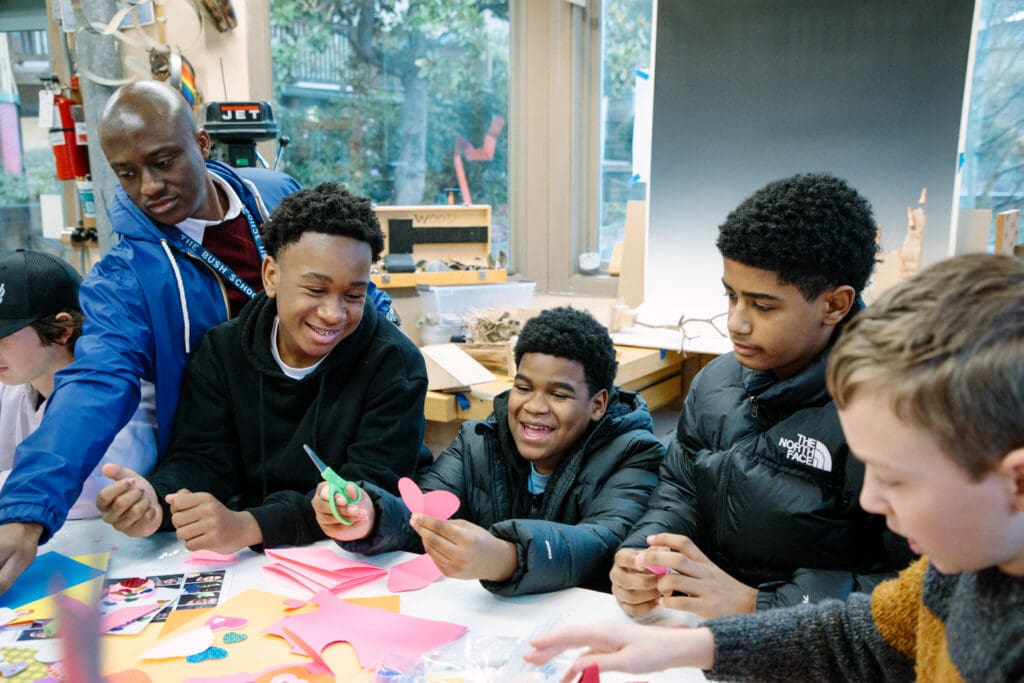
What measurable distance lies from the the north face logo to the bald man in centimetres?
117

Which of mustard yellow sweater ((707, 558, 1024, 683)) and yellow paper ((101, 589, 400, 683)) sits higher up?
mustard yellow sweater ((707, 558, 1024, 683))

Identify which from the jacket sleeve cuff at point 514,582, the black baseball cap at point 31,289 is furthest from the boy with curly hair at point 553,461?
the black baseball cap at point 31,289

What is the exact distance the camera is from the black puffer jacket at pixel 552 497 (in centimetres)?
130

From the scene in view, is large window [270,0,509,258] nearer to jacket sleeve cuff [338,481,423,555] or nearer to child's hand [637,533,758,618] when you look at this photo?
jacket sleeve cuff [338,481,423,555]

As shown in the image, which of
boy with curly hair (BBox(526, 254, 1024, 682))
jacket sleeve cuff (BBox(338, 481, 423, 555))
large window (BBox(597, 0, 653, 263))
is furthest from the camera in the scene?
large window (BBox(597, 0, 653, 263))

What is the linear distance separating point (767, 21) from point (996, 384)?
2.93 meters

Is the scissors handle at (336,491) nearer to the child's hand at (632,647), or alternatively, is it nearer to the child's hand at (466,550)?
the child's hand at (466,550)

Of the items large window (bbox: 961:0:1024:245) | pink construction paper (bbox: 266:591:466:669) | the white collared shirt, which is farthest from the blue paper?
large window (bbox: 961:0:1024:245)

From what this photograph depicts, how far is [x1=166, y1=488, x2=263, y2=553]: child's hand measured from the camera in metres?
1.37

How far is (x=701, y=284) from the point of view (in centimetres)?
343

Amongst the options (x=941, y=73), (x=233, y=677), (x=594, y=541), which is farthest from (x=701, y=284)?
(x=233, y=677)

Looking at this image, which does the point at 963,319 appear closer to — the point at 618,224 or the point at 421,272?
the point at 421,272

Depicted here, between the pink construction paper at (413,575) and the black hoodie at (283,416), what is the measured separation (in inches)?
9.4

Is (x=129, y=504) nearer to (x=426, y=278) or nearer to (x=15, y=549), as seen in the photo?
(x=15, y=549)
